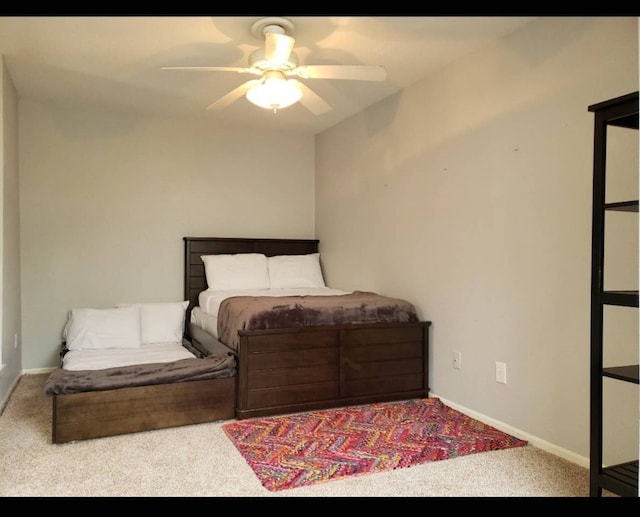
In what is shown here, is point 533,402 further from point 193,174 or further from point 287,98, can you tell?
point 193,174

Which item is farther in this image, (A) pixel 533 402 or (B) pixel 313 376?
(B) pixel 313 376

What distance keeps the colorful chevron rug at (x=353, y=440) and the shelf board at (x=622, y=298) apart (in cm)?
109

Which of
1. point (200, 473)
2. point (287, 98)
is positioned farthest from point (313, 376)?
point (287, 98)

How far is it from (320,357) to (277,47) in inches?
73.1

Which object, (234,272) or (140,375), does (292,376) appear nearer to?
(140,375)

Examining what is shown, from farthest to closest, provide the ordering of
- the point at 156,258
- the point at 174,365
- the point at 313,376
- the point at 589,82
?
the point at 156,258 < the point at 313,376 < the point at 174,365 < the point at 589,82

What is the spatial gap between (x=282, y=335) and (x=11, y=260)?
2.11 metres

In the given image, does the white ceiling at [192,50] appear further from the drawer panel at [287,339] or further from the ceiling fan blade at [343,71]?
the drawer panel at [287,339]

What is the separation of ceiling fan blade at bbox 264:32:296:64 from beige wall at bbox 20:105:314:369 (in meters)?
2.34

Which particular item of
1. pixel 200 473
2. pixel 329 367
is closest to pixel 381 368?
pixel 329 367

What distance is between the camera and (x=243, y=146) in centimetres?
497

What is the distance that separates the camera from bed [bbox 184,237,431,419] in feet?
10.1

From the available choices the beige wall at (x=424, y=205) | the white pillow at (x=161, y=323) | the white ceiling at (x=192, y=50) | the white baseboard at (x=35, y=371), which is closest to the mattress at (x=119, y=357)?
the white pillow at (x=161, y=323)

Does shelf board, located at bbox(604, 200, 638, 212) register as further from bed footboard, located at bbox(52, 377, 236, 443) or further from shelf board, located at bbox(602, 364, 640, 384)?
bed footboard, located at bbox(52, 377, 236, 443)
